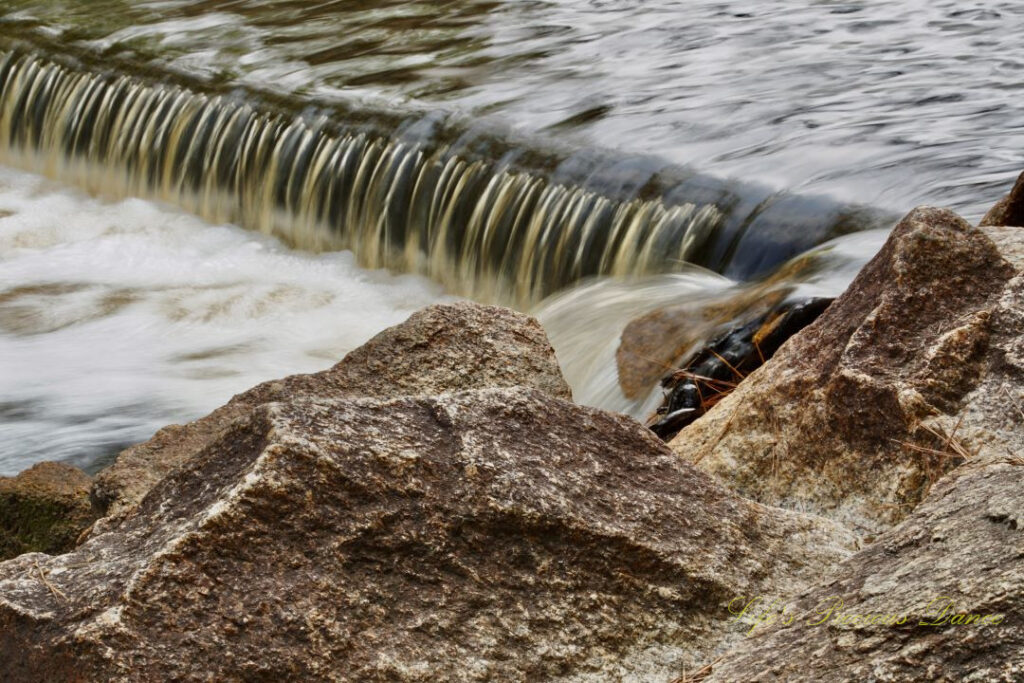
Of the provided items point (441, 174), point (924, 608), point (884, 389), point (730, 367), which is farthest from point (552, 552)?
point (441, 174)

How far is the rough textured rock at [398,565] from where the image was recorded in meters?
2.10

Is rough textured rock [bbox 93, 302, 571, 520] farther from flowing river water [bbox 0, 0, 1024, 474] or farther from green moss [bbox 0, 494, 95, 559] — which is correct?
flowing river water [bbox 0, 0, 1024, 474]

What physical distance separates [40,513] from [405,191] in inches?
175

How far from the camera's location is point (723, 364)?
4629 mm

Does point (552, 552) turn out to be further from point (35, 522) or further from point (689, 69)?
point (689, 69)

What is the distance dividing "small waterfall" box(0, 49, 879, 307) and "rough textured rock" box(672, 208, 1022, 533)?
3.29m

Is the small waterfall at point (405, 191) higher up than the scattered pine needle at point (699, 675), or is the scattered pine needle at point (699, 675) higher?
the scattered pine needle at point (699, 675)

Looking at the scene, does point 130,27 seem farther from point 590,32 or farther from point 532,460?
point 532,460

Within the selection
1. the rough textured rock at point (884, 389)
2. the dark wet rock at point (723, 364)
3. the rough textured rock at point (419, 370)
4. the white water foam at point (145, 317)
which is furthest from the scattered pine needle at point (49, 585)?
the white water foam at point (145, 317)

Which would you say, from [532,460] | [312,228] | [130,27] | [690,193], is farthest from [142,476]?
[130,27]

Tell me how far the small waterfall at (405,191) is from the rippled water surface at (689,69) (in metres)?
0.34

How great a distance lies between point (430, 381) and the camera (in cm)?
372

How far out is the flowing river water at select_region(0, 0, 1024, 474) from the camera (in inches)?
267

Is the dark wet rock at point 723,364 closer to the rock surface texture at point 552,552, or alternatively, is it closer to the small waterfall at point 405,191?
the rock surface texture at point 552,552
